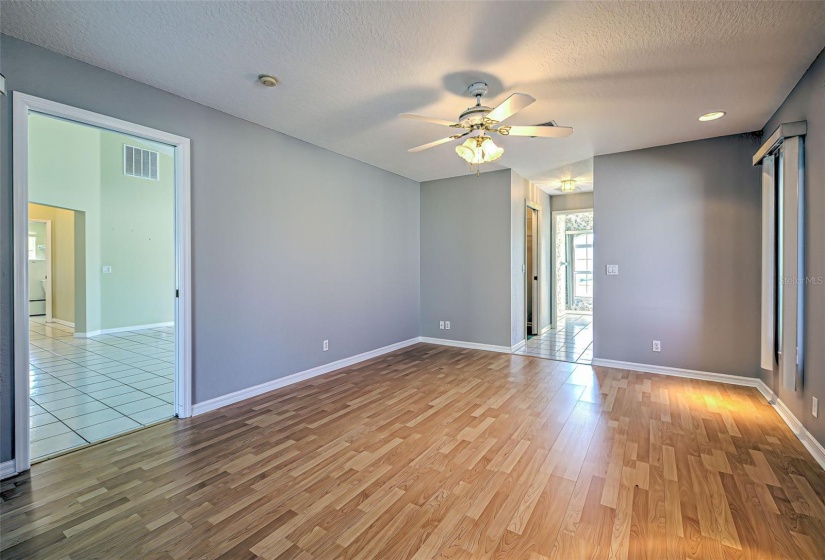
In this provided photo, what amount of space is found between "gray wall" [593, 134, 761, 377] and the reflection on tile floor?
54 centimetres

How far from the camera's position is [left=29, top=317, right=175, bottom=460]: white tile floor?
9.11 feet

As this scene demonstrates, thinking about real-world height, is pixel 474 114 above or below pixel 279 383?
above

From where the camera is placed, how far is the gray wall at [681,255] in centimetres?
380

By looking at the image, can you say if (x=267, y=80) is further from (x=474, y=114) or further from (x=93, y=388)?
(x=93, y=388)

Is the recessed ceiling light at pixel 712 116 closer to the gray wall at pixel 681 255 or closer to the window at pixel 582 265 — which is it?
the gray wall at pixel 681 255

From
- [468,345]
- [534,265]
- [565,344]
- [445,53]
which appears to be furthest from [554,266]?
[445,53]

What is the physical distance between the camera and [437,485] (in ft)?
6.87

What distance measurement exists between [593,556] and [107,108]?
13.0 ft

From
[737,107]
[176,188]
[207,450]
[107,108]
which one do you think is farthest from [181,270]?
[737,107]

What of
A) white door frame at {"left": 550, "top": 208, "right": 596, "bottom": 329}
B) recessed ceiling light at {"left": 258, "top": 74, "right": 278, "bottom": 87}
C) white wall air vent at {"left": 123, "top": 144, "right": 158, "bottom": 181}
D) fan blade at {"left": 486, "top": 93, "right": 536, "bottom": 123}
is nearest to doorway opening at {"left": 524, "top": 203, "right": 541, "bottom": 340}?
white door frame at {"left": 550, "top": 208, "right": 596, "bottom": 329}

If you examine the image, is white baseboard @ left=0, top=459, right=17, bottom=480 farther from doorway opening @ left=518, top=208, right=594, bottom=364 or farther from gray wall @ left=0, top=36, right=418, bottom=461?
doorway opening @ left=518, top=208, right=594, bottom=364

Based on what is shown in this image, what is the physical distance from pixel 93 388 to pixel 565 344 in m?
6.15

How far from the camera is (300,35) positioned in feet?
7.09

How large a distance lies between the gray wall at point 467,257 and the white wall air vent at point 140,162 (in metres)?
5.92
